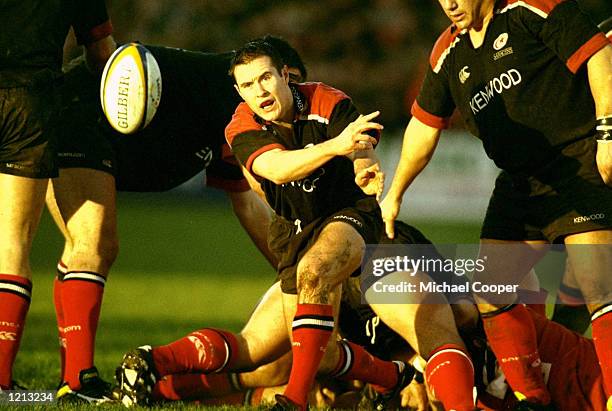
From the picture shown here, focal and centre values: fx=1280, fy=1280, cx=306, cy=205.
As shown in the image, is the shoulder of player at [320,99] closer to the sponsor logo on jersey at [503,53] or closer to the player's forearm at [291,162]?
the player's forearm at [291,162]

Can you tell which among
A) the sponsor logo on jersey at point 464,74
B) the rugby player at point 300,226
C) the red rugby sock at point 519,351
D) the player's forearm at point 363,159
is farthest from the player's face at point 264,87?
the red rugby sock at point 519,351

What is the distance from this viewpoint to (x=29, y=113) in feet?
20.5

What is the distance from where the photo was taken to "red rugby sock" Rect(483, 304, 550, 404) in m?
5.87

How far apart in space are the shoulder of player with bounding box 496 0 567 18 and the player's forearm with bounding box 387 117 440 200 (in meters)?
0.69

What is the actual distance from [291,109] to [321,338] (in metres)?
1.15

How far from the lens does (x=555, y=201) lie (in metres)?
5.89

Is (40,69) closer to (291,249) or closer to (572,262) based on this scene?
(291,249)

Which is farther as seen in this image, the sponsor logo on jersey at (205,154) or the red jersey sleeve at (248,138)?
the sponsor logo on jersey at (205,154)

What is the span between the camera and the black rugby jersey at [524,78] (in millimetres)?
5586

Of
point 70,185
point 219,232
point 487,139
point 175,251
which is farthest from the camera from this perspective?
A: point 219,232

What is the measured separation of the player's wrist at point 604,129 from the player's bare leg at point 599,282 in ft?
1.71

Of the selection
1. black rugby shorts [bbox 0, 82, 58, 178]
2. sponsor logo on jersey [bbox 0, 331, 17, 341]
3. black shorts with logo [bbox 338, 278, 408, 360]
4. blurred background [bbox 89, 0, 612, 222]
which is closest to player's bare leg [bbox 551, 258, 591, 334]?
black shorts with logo [bbox 338, 278, 408, 360]

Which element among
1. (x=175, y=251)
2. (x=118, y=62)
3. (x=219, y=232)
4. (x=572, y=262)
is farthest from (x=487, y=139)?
(x=219, y=232)

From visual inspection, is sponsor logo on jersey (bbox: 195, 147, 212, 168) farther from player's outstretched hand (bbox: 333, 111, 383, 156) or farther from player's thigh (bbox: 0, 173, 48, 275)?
player's outstretched hand (bbox: 333, 111, 383, 156)
